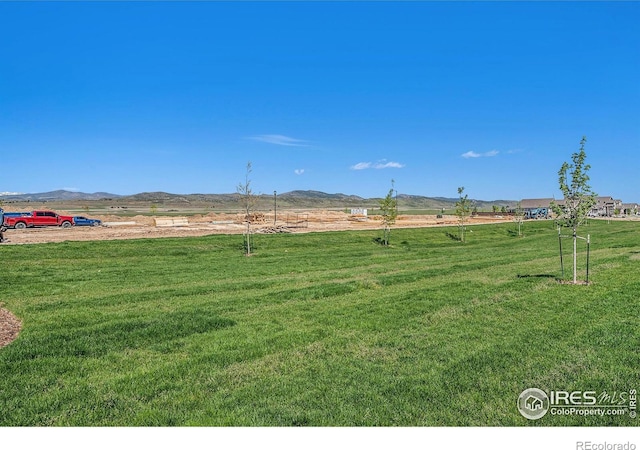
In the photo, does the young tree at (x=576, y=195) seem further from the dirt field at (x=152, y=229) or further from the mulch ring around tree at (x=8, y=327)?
the dirt field at (x=152, y=229)

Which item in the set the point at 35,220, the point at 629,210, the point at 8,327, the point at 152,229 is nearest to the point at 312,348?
the point at 8,327

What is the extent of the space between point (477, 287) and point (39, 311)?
41.6ft

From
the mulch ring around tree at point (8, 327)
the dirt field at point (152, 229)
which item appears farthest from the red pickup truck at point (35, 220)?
the mulch ring around tree at point (8, 327)

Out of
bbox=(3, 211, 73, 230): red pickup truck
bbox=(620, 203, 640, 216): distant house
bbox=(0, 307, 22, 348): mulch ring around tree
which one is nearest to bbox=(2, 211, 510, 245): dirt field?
bbox=(3, 211, 73, 230): red pickup truck

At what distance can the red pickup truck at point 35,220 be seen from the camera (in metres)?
39.3

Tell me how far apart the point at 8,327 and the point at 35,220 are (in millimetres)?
39403

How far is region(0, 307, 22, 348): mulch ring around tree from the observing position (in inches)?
318

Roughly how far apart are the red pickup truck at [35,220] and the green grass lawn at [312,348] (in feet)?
97.6

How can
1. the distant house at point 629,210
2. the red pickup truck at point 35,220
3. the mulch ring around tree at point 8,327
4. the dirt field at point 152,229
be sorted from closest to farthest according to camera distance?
the mulch ring around tree at point 8,327
the dirt field at point 152,229
the red pickup truck at point 35,220
the distant house at point 629,210

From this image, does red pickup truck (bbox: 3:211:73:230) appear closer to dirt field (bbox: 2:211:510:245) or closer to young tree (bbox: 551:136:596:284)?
dirt field (bbox: 2:211:510:245)

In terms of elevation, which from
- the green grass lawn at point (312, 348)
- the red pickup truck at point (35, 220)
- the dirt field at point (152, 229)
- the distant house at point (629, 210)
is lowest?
the green grass lawn at point (312, 348)

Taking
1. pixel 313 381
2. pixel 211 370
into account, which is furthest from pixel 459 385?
pixel 211 370

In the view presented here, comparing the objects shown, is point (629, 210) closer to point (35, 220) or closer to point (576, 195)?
point (576, 195)
